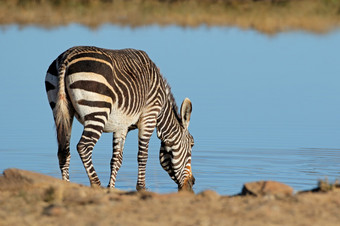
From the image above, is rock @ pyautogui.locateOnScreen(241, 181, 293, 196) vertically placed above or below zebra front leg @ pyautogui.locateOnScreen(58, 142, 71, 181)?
above

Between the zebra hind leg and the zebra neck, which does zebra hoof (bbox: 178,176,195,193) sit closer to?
the zebra neck

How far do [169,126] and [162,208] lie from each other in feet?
15.6

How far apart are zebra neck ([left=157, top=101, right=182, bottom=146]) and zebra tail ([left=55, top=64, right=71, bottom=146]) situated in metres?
1.98

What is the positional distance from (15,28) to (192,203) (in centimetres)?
2046

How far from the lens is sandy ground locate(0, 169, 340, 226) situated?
576 cm

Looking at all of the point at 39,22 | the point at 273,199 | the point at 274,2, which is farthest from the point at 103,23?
the point at 273,199

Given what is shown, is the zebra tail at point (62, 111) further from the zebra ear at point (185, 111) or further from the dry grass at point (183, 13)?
the dry grass at point (183, 13)

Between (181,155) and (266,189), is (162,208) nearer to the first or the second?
(266,189)

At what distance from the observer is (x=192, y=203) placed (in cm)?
629

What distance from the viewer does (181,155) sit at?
10938mm

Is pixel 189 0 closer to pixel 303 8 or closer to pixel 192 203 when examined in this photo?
pixel 303 8

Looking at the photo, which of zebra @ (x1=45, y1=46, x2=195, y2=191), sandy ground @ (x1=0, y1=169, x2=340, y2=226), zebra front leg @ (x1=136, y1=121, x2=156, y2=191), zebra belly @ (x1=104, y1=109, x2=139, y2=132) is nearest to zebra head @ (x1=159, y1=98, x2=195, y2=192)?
zebra @ (x1=45, y1=46, x2=195, y2=191)

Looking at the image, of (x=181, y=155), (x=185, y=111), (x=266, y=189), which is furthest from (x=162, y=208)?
(x=185, y=111)

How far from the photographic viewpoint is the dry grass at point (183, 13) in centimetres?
2806
